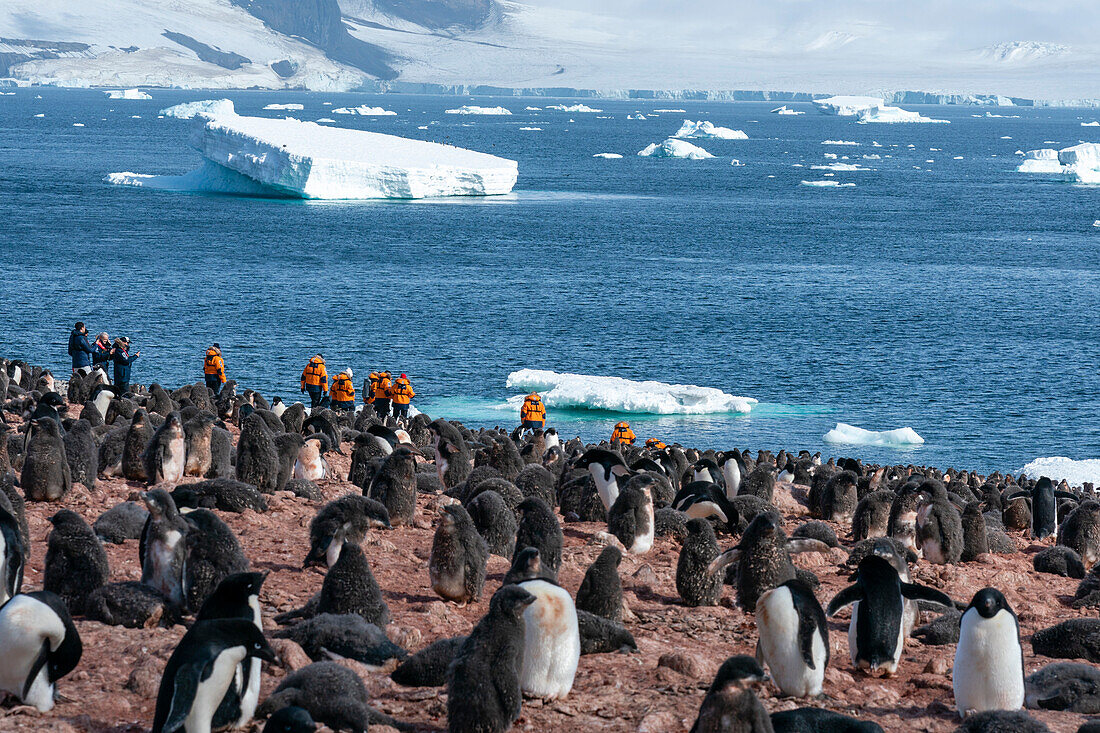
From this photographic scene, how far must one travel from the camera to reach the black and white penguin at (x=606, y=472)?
11.6 meters

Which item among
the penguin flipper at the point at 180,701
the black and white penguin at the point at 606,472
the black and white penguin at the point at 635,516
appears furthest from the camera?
the black and white penguin at the point at 606,472

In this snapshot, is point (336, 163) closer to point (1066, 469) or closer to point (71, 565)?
point (1066, 469)

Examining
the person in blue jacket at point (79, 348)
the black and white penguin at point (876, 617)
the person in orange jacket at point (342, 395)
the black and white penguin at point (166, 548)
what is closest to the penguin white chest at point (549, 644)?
the black and white penguin at point (876, 617)

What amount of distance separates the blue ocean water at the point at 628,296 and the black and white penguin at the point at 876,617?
21.2m

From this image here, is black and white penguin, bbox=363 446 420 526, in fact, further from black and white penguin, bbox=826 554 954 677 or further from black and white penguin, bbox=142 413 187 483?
black and white penguin, bbox=826 554 954 677

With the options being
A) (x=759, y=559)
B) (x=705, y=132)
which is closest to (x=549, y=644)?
(x=759, y=559)

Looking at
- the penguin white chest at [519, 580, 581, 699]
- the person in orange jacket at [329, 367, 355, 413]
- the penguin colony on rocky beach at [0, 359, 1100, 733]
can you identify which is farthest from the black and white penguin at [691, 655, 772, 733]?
the person in orange jacket at [329, 367, 355, 413]

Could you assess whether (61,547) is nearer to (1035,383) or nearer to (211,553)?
(211,553)

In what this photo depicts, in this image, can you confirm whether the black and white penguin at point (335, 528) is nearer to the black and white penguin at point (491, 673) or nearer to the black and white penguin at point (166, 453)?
the black and white penguin at point (491, 673)

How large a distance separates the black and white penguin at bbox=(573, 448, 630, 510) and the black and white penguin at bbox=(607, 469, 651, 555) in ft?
4.40

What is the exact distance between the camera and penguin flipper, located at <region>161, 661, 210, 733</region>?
526 cm

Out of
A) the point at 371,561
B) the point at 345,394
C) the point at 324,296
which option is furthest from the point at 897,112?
the point at 371,561

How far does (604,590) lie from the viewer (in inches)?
303

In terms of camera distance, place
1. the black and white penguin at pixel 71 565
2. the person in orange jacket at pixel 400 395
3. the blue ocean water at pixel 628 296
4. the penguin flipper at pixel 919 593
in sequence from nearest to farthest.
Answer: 1. the black and white penguin at pixel 71 565
2. the penguin flipper at pixel 919 593
3. the person in orange jacket at pixel 400 395
4. the blue ocean water at pixel 628 296
